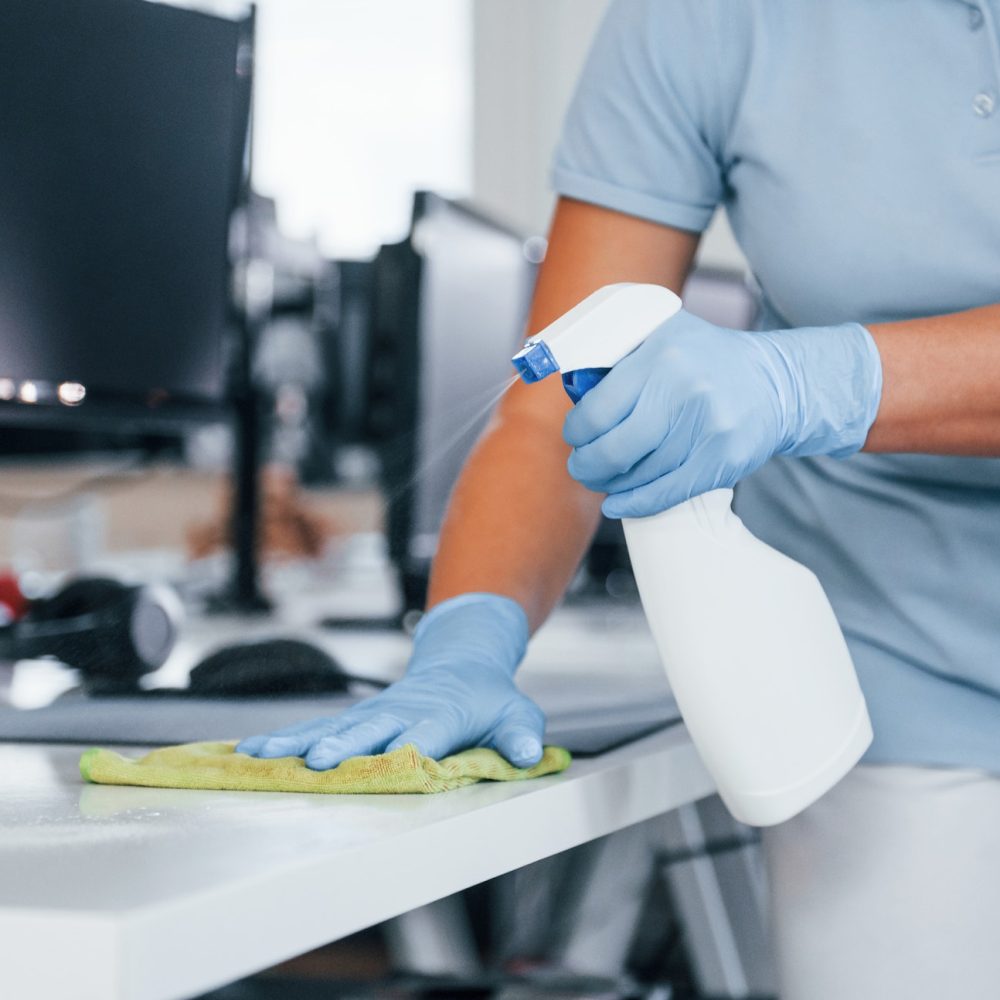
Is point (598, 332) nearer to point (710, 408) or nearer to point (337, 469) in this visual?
point (710, 408)

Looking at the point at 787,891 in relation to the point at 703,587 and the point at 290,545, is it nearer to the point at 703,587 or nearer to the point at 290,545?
the point at 703,587

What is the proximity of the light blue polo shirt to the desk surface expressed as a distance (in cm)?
25

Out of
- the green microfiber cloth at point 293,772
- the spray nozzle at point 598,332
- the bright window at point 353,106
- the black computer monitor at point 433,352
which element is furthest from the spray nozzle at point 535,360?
the bright window at point 353,106

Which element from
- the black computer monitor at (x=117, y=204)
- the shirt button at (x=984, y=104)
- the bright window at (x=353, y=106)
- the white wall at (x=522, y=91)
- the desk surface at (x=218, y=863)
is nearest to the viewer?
the desk surface at (x=218, y=863)

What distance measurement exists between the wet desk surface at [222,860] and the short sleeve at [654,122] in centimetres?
43

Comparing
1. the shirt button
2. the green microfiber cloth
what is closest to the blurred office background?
the green microfiber cloth

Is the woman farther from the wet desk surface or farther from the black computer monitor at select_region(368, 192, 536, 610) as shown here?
the black computer monitor at select_region(368, 192, 536, 610)

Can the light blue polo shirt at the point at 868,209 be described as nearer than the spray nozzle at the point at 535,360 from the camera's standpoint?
No

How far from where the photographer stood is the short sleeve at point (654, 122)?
0.98m

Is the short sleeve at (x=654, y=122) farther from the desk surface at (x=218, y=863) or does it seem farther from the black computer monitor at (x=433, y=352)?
the black computer monitor at (x=433, y=352)

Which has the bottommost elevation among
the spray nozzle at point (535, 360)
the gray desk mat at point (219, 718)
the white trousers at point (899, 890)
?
the white trousers at point (899, 890)

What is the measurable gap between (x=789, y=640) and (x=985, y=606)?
0.28m

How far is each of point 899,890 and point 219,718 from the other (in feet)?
1.50

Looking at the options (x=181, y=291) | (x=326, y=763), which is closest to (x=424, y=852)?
(x=326, y=763)
